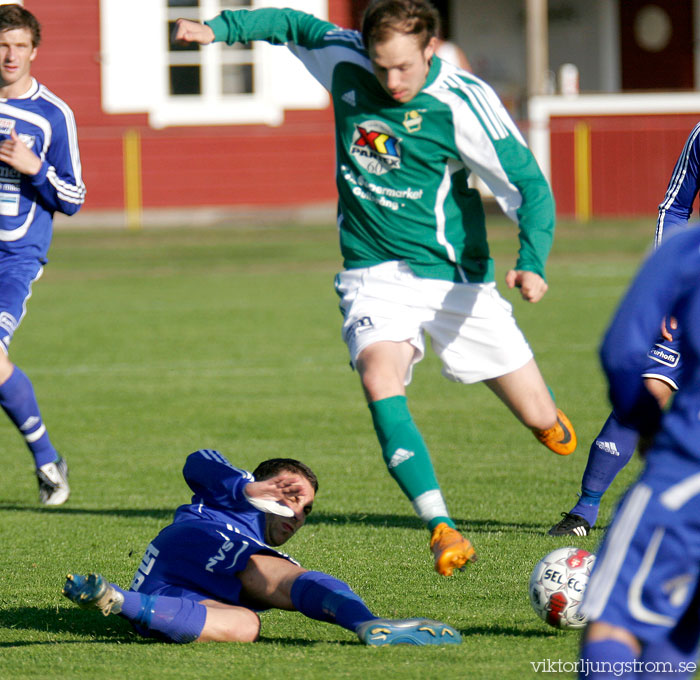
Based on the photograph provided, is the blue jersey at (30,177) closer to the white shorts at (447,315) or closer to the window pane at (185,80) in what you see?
the white shorts at (447,315)

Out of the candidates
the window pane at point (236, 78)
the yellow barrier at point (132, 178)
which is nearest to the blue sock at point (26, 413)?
the yellow barrier at point (132, 178)

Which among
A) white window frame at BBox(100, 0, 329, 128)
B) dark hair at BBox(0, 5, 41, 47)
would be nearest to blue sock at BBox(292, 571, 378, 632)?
dark hair at BBox(0, 5, 41, 47)

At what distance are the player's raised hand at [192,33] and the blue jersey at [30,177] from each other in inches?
73.4

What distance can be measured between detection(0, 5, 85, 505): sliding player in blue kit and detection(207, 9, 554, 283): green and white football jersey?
1.89m

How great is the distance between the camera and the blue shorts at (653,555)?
2775 mm

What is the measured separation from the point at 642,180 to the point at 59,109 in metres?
17.7

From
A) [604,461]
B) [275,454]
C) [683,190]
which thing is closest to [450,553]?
[604,461]

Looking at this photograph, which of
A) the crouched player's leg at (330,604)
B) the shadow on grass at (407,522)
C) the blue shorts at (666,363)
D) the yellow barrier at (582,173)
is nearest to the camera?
the crouched player's leg at (330,604)

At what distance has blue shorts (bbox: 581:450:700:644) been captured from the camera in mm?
2775

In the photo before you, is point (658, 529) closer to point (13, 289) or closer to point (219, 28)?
point (219, 28)

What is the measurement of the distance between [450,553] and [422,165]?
64.4 inches

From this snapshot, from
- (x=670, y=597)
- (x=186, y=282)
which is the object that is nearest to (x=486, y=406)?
(x=670, y=597)

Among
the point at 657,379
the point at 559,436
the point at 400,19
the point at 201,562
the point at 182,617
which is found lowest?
the point at 182,617

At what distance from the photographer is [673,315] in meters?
2.92
